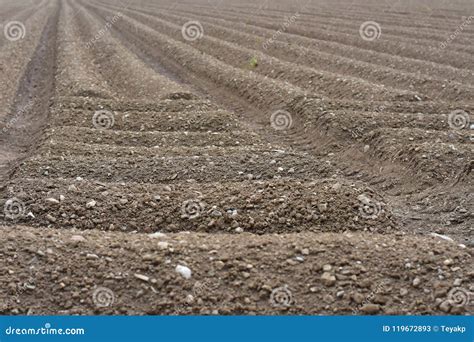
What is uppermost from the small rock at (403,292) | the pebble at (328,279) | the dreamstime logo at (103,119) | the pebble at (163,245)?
the dreamstime logo at (103,119)

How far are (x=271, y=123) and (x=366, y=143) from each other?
244cm

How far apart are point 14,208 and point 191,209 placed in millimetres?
1940

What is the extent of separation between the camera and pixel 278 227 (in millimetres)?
6047

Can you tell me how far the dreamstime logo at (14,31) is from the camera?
2264 cm

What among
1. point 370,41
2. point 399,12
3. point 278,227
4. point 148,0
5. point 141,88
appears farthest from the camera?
point 148,0

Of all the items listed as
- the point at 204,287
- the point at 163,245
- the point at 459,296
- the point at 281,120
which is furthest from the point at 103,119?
the point at 459,296

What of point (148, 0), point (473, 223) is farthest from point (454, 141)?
point (148, 0)

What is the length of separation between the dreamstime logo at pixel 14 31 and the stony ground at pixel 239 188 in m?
6.74

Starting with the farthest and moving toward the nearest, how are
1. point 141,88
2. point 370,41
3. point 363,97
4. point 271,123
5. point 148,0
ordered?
point 148,0
point 370,41
point 141,88
point 363,97
point 271,123

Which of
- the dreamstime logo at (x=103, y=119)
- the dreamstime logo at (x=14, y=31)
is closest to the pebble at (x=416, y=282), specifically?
the dreamstime logo at (x=103, y=119)

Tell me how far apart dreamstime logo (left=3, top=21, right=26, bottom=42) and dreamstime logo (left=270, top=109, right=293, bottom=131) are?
14.1m

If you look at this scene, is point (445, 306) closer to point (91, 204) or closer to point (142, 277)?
point (142, 277)

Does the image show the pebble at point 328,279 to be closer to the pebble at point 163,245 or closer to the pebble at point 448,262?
the pebble at point 448,262

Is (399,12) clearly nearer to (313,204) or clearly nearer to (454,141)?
(454,141)
